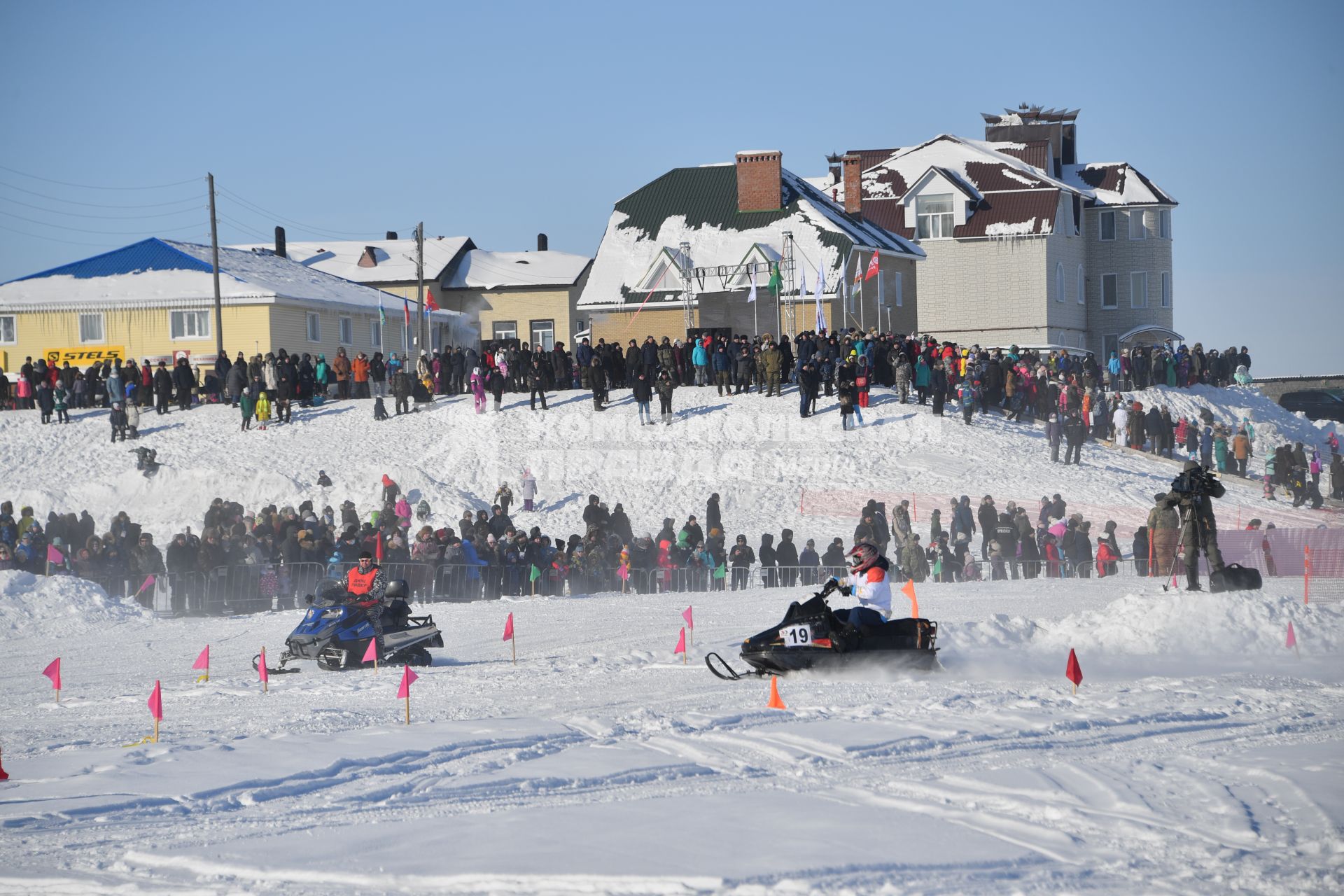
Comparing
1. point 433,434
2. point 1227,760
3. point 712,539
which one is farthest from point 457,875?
point 433,434

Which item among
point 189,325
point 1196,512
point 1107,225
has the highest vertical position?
point 1107,225

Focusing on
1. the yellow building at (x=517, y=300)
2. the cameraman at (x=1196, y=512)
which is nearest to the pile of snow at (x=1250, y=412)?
the cameraman at (x=1196, y=512)

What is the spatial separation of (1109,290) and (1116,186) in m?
4.49

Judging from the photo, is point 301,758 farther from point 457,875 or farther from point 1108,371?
point 1108,371

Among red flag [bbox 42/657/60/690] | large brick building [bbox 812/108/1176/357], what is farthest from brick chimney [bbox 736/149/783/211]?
red flag [bbox 42/657/60/690]

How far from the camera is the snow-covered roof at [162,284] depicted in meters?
44.3

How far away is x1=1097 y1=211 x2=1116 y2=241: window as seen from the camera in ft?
204

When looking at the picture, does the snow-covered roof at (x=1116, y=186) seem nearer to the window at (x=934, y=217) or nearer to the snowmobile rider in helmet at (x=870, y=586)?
the window at (x=934, y=217)

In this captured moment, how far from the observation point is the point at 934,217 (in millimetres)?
57906

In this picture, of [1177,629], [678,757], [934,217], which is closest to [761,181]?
[934,217]

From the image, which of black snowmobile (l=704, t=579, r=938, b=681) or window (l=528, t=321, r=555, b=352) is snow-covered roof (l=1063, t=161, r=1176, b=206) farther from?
black snowmobile (l=704, t=579, r=938, b=681)

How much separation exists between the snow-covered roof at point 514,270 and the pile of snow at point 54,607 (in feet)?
168

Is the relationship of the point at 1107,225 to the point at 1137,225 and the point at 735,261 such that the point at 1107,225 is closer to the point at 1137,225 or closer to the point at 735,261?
the point at 1137,225

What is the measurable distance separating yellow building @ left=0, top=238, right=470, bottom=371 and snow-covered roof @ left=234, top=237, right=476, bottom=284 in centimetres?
2220
